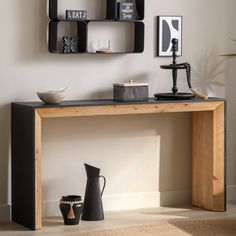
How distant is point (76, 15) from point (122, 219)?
1.60 m

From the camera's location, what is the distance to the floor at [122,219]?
5141mm

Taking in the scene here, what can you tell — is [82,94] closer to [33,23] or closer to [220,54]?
[33,23]

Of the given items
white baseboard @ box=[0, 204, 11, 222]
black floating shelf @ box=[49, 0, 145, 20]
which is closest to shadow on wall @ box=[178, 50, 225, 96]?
black floating shelf @ box=[49, 0, 145, 20]

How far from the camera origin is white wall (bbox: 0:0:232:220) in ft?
17.8

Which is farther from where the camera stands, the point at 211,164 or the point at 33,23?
the point at 211,164

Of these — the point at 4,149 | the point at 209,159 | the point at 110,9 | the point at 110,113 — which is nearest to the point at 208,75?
the point at 209,159

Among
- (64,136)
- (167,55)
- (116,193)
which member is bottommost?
(116,193)

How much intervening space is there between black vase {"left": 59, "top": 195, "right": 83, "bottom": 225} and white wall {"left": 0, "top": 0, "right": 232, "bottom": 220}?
33 cm

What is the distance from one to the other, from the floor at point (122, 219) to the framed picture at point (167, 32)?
4.19 feet

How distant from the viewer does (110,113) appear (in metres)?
5.29

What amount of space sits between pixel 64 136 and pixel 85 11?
38.6 inches

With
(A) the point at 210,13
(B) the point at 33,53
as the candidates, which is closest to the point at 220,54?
(A) the point at 210,13

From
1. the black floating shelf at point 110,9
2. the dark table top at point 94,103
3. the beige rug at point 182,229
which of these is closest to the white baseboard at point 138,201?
the beige rug at point 182,229

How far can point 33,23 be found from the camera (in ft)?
17.8
